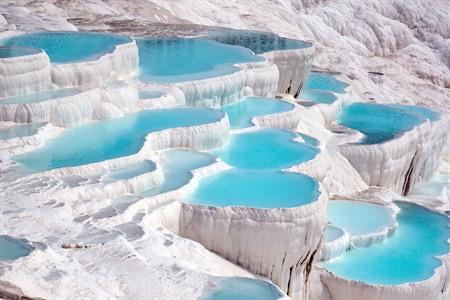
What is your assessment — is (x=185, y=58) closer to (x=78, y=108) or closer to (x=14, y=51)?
(x=14, y=51)

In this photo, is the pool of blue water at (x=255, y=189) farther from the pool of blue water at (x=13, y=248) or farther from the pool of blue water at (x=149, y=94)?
the pool of blue water at (x=13, y=248)

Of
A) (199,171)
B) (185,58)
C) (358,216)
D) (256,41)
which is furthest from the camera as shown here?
(256,41)

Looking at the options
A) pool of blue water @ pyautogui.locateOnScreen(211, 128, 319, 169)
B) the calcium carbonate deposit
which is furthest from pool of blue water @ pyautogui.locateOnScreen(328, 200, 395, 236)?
pool of blue water @ pyautogui.locateOnScreen(211, 128, 319, 169)

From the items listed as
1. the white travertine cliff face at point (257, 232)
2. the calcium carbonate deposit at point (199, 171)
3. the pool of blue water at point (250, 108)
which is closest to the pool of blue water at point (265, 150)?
the calcium carbonate deposit at point (199, 171)

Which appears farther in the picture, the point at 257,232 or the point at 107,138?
the point at 107,138

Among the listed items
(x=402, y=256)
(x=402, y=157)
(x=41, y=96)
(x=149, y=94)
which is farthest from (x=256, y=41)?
(x=402, y=256)

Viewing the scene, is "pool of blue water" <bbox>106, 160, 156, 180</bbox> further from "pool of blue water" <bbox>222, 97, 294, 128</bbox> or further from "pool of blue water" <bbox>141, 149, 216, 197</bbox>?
"pool of blue water" <bbox>222, 97, 294, 128</bbox>
